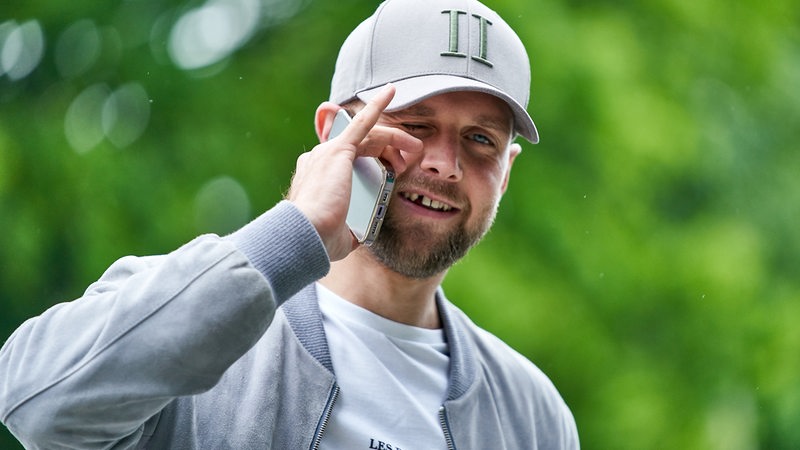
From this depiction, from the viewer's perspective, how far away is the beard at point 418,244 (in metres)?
2.08

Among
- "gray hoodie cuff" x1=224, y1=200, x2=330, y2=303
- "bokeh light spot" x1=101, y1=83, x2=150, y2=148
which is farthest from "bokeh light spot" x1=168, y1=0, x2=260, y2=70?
"gray hoodie cuff" x1=224, y1=200, x2=330, y2=303

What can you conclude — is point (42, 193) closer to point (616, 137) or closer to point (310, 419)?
point (616, 137)

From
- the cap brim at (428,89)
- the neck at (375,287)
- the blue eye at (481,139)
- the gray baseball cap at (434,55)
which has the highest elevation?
the gray baseball cap at (434,55)

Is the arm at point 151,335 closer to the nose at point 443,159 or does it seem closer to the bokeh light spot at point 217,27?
the nose at point 443,159

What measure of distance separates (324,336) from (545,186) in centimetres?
254

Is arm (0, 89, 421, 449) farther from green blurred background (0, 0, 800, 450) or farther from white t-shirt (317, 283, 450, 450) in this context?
green blurred background (0, 0, 800, 450)

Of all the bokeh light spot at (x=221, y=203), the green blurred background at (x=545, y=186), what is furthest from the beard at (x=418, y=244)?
the bokeh light spot at (x=221, y=203)

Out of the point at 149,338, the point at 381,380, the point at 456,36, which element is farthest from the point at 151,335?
the point at 456,36

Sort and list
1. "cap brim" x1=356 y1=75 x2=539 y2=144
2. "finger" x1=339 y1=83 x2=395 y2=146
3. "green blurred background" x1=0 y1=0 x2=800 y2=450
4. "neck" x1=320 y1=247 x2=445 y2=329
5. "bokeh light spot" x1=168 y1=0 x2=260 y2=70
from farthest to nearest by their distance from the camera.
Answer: "bokeh light spot" x1=168 y1=0 x2=260 y2=70 → "green blurred background" x1=0 y1=0 x2=800 y2=450 → "neck" x1=320 y1=247 x2=445 y2=329 → "cap brim" x1=356 y1=75 x2=539 y2=144 → "finger" x1=339 y1=83 x2=395 y2=146

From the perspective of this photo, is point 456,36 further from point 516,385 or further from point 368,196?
point 516,385

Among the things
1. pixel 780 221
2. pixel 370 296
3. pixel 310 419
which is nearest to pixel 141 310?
pixel 310 419

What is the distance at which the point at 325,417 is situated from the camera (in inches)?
72.2

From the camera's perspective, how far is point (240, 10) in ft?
14.6

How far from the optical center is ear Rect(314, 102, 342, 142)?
7.07 ft
